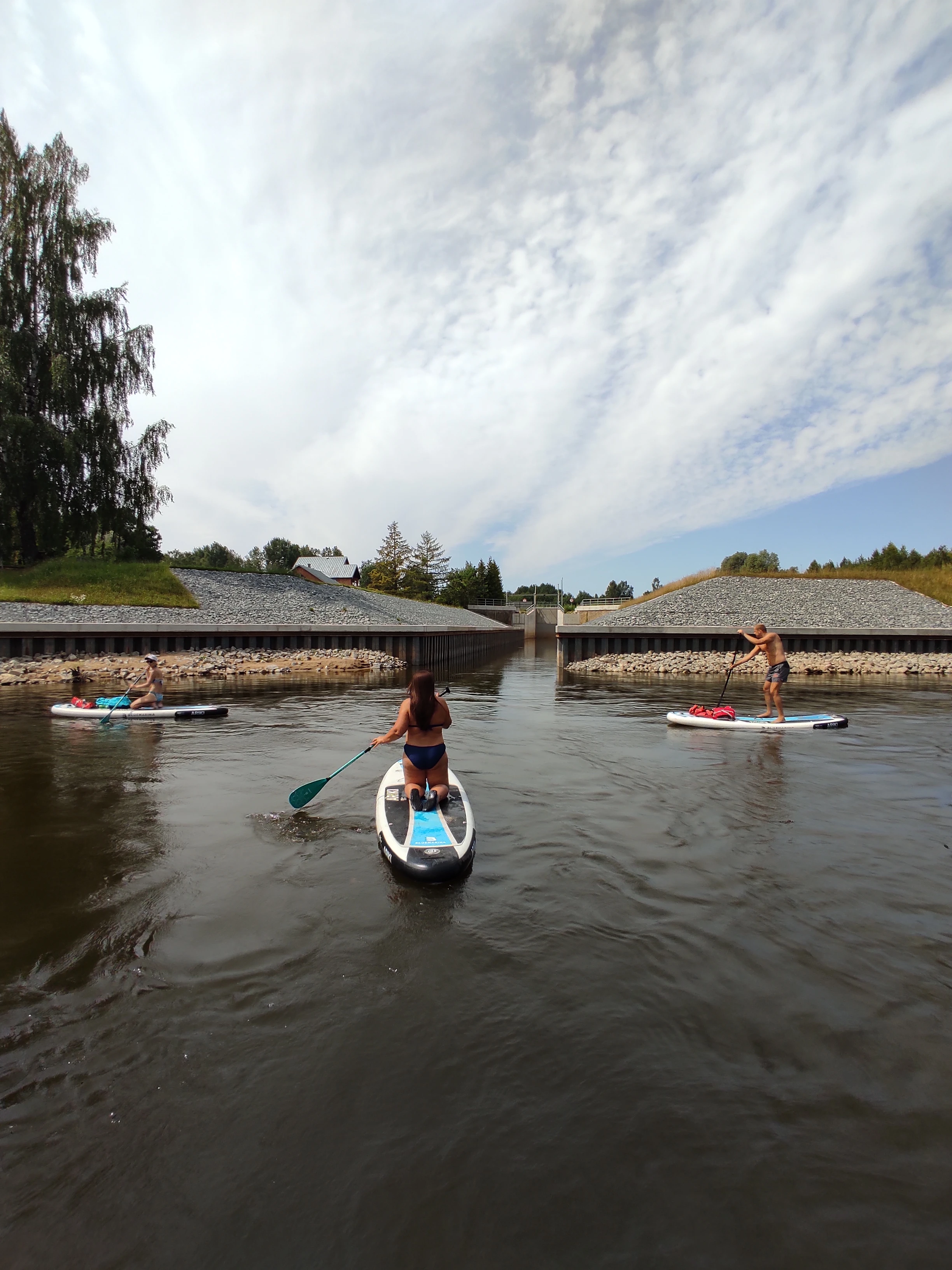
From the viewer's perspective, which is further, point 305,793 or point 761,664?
point 761,664

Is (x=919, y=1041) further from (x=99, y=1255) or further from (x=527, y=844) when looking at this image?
(x=99, y=1255)

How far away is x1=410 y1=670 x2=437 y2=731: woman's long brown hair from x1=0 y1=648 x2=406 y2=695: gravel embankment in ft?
56.1

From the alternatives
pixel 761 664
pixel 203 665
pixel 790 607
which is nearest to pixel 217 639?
pixel 203 665

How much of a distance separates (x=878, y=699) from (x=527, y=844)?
18.0 m

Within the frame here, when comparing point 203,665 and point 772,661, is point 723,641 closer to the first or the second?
point 772,661

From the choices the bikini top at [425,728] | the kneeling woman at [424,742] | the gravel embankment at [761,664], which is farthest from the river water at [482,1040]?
the gravel embankment at [761,664]

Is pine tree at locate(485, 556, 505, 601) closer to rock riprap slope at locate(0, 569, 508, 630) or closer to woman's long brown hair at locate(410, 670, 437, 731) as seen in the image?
rock riprap slope at locate(0, 569, 508, 630)

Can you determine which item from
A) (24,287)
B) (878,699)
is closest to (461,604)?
(24,287)

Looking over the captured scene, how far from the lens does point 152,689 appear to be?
1472cm

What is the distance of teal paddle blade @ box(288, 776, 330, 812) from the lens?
7.94 m

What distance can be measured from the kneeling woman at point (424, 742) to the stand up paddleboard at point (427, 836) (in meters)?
0.16

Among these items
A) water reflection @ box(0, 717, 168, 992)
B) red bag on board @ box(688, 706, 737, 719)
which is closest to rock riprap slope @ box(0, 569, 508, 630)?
water reflection @ box(0, 717, 168, 992)

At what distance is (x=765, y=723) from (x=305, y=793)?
10.2m

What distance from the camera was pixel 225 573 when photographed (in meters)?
39.0
